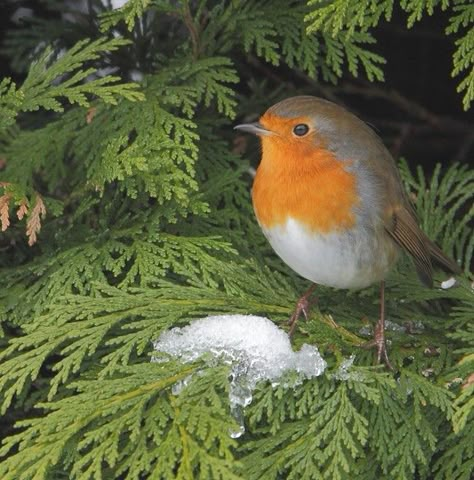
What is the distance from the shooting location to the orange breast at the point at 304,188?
9.25 ft

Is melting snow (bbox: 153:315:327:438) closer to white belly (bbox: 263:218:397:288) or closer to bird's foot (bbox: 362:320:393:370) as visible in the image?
bird's foot (bbox: 362:320:393:370)

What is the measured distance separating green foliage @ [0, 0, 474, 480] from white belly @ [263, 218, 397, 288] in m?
0.12

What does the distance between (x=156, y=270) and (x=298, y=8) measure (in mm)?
1059

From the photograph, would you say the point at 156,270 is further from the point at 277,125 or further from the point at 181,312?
the point at 277,125

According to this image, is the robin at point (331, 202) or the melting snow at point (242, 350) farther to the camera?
the robin at point (331, 202)

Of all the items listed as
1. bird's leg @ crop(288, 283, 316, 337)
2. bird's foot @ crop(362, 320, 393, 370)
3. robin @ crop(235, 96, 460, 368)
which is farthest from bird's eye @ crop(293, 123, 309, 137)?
bird's foot @ crop(362, 320, 393, 370)

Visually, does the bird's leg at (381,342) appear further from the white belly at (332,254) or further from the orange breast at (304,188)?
the orange breast at (304,188)

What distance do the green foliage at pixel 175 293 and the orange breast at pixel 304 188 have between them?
18 centimetres

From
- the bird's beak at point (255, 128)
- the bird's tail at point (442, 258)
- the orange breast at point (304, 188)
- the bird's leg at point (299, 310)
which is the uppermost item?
the bird's beak at point (255, 128)

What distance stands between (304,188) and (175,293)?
51 cm

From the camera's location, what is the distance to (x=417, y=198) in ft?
11.4

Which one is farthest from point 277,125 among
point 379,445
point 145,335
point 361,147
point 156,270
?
point 379,445

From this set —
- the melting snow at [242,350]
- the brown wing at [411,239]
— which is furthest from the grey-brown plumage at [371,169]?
the melting snow at [242,350]

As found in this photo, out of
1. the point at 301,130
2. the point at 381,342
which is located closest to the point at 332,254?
the point at 381,342
